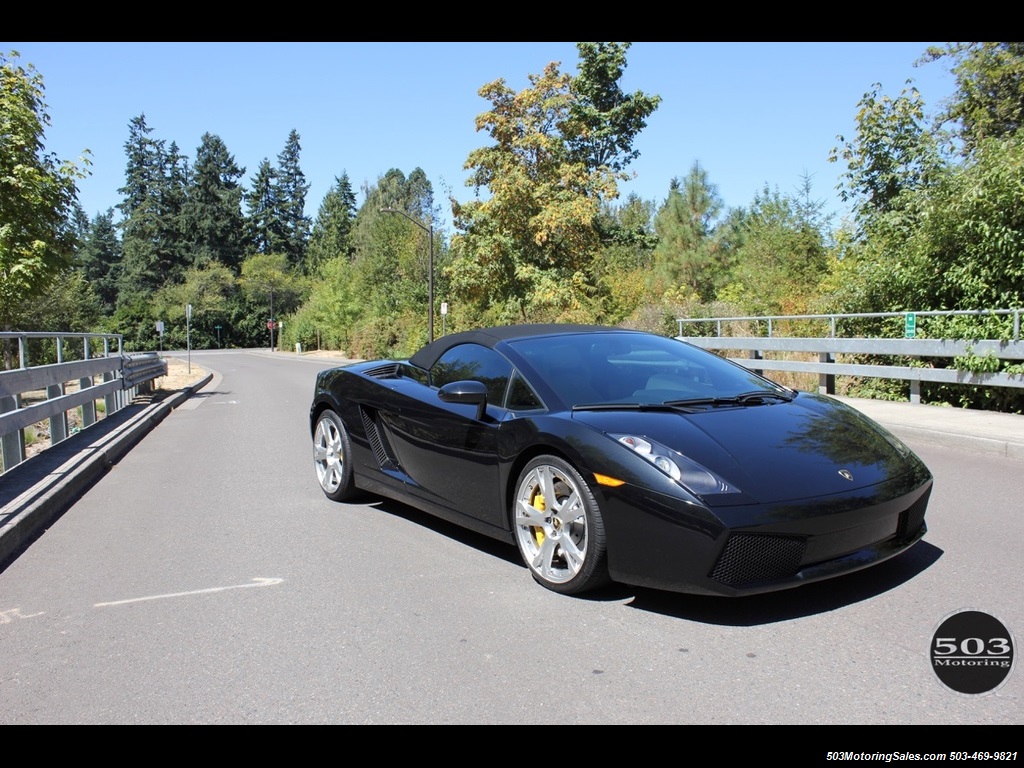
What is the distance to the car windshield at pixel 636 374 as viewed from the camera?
4.47 m

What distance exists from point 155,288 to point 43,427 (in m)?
97.1

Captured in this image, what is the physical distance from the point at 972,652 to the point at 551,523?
189cm

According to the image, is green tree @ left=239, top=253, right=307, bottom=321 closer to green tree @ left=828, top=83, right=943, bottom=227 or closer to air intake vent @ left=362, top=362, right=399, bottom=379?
green tree @ left=828, top=83, right=943, bottom=227

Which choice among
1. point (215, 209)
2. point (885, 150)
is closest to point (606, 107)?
point (885, 150)

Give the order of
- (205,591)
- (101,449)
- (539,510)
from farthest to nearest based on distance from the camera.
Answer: (101,449), (205,591), (539,510)

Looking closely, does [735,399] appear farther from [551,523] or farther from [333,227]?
[333,227]

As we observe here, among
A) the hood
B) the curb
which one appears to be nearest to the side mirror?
the hood

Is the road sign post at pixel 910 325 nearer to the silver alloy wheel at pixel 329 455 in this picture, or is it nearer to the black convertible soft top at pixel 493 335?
the black convertible soft top at pixel 493 335

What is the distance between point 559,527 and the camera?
13.5 feet

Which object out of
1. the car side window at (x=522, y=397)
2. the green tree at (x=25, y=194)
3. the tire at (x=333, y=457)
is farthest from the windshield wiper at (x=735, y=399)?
the green tree at (x=25, y=194)

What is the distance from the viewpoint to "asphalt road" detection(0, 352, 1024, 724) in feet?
9.75

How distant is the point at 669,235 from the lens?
152ft
